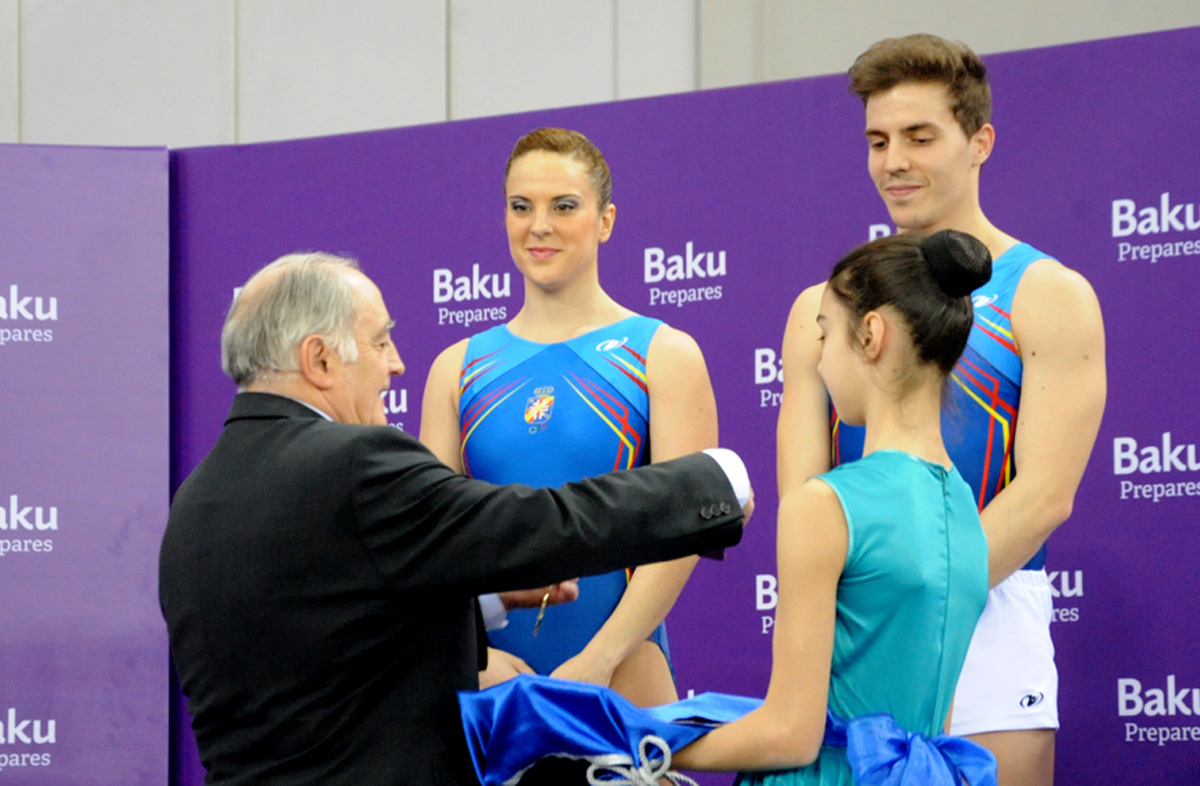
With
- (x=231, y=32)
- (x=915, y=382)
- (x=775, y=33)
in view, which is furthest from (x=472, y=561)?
(x=231, y=32)

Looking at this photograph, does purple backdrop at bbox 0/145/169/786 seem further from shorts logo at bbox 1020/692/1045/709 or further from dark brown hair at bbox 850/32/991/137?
shorts logo at bbox 1020/692/1045/709

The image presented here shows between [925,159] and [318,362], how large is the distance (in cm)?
107

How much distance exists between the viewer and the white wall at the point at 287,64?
548 centimetres

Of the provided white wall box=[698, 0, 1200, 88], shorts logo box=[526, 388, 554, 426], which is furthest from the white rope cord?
white wall box=[698, 0, 1200, 88]

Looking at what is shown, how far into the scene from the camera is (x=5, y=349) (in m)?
4.13

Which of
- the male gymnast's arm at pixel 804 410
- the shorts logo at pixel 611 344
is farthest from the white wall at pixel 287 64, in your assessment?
the male gymnast's arm at pixel 804 410

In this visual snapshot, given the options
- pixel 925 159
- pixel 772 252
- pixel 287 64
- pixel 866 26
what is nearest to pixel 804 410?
pixel 925 159

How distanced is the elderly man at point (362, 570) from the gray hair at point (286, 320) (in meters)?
0.09

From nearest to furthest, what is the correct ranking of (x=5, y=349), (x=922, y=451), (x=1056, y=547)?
(x=922, y=451) < (x=1056, y=547) < (x=5, y=349)

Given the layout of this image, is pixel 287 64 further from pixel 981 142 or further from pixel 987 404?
pixel 987 404

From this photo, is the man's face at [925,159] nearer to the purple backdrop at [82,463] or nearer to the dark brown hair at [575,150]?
the dark brown hair at [575,150]

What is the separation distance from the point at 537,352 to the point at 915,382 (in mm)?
1023

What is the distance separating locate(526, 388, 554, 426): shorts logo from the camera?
2410 millimetres

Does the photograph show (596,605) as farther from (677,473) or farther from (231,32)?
(231,32)
